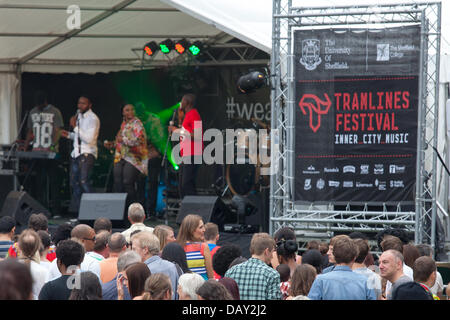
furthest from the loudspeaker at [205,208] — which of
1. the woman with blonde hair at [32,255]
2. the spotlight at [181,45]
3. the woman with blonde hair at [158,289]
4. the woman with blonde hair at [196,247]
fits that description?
the woman with blonde hair at [158,289]

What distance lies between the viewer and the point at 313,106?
8992mm

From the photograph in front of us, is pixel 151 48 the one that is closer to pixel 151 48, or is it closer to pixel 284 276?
pixel 151 48

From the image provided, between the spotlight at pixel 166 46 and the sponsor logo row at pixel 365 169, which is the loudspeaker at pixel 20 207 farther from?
the sponsor logo row at pixel 365 169

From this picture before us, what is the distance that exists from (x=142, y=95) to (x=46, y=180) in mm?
2214

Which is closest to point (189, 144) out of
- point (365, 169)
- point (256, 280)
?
point (365, 169)

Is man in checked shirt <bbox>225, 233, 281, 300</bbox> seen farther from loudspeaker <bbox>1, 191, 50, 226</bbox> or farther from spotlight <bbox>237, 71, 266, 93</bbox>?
loudspeaker <bbox>1, 191, 50, 226</bbox>

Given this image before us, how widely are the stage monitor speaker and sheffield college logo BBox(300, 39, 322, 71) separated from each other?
379cm

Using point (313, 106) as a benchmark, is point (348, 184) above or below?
below

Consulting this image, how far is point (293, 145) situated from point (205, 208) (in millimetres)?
2276

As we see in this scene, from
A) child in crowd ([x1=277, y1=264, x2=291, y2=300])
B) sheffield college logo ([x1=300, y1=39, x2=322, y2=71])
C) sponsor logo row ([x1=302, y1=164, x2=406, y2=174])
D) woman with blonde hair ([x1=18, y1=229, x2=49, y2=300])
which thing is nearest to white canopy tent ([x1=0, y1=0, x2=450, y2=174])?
sheffield college logo ([x1=300, y1=39, x2=322, y2=71])

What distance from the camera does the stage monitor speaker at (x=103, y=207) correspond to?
11.4 m

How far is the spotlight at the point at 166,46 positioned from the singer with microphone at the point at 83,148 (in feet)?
4.85

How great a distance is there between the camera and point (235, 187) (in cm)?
1224

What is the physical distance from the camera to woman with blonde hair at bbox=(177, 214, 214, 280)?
20.1ft
